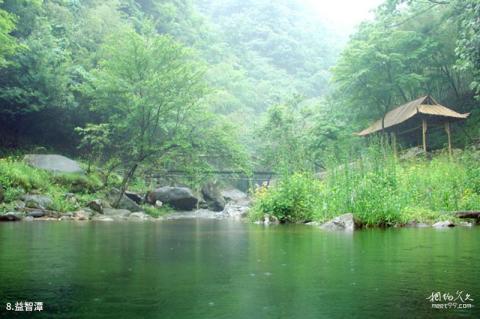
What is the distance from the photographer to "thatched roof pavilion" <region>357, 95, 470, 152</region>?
66.9 feet

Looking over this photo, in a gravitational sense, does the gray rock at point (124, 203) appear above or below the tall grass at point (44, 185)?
below

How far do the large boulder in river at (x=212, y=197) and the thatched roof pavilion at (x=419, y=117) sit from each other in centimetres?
902

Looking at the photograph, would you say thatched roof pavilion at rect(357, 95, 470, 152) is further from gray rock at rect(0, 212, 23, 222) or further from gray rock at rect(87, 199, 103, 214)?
gray rock at rect(0, 212, 23, 222)

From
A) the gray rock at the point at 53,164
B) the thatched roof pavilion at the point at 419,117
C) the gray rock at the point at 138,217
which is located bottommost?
the gray rock at the point at 138,217

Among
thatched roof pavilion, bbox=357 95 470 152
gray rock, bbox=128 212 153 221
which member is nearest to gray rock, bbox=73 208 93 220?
gray rock, bbox=128 212 153 221

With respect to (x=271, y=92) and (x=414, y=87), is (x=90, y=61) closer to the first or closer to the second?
(x=414, y=87)

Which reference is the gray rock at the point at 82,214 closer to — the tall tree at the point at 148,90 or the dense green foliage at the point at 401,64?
the tall tree at the point at 148,90

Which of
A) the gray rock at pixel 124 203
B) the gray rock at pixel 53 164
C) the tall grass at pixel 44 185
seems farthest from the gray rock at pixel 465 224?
the gray rock at pixel 53 164

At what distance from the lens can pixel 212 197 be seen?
27.5m

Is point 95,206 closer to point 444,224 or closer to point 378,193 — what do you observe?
point 378,193

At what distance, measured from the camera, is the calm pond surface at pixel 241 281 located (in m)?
1.99

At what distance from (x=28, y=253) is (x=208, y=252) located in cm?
163

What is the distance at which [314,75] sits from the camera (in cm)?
6119

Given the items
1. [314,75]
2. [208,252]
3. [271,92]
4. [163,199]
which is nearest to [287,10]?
[314,75]
